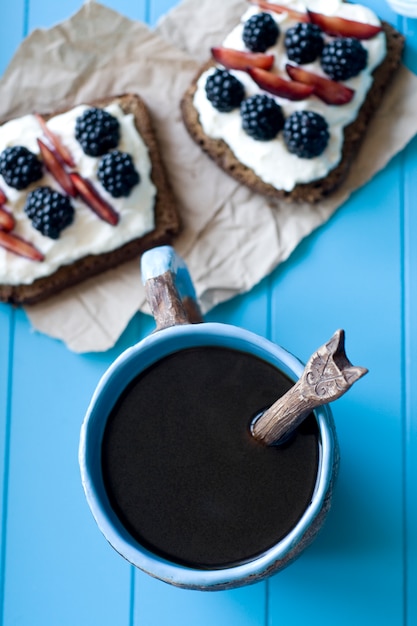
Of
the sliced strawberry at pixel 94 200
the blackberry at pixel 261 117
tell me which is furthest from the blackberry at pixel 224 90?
the sliced strawberry at pixel 94 200

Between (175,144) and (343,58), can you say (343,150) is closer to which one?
(343,58)

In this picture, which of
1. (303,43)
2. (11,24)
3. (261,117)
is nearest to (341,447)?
(261,117)

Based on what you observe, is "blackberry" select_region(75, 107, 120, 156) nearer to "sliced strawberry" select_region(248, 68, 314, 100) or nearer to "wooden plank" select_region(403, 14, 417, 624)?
"sliced strawberry" select_region(248, 68, 314, 100)

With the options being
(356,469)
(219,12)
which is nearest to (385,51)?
(219,12)

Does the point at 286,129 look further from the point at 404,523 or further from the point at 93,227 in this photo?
the point at 404,523

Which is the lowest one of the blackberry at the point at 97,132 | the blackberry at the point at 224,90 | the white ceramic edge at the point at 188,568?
the white ceramic edge at the point at 188,568

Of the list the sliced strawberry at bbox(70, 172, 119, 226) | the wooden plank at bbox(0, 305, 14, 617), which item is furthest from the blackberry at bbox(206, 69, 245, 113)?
the wooden plank at bbox(0, 305, 14, 617)

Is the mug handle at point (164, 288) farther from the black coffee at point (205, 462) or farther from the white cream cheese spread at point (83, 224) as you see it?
the white cream cheese spread at point (83, 224)

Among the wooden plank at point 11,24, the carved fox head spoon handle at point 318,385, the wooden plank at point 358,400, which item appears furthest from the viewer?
the wooden plank at point 11,24
